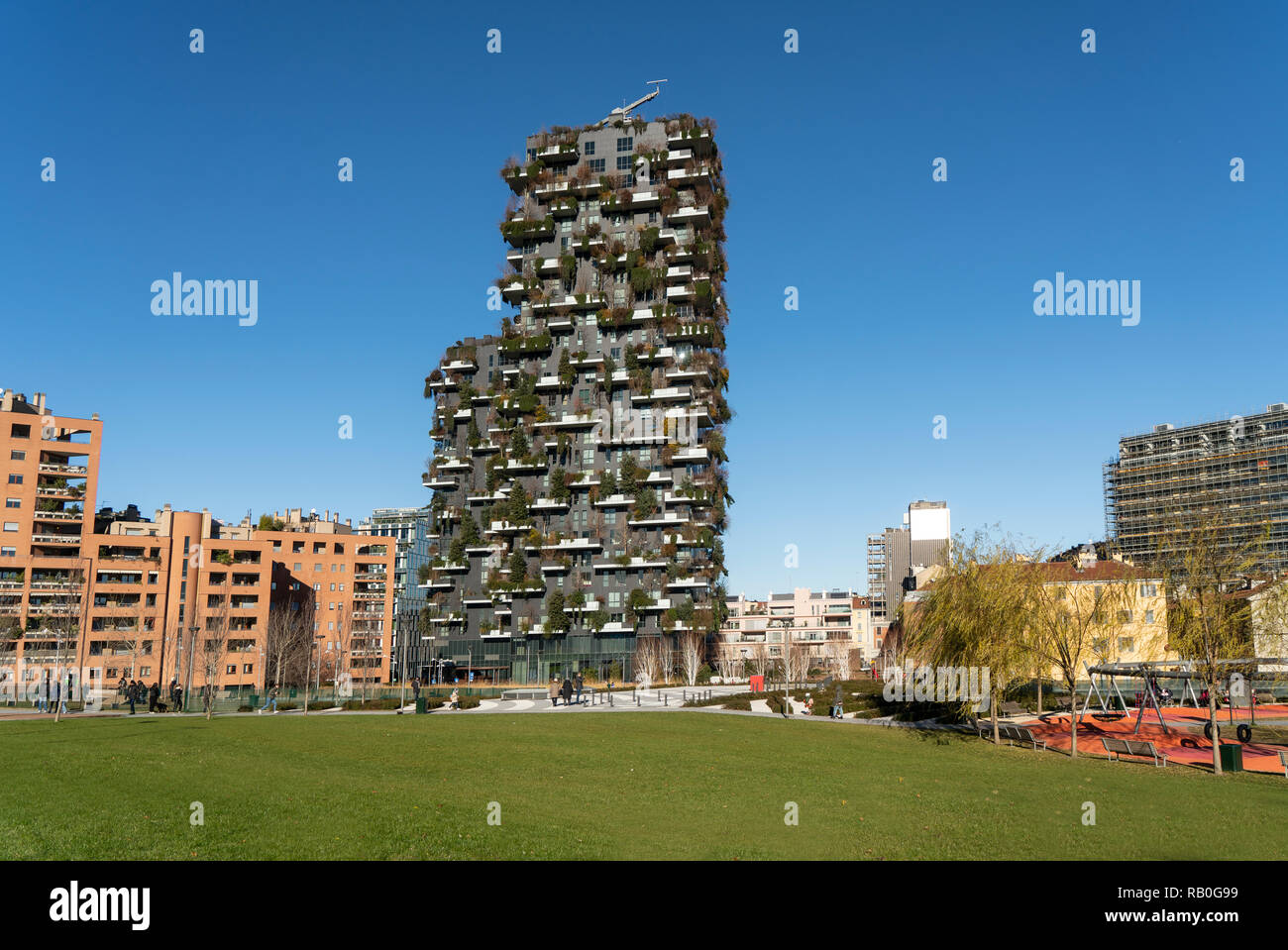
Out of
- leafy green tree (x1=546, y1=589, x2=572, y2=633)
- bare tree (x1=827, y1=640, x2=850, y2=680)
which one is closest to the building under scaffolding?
bare tree (x1=827, y1=640, x2=850, y2=680)

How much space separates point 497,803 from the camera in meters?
18.5

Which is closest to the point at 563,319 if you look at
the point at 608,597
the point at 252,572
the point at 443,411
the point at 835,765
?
the point at 443,411

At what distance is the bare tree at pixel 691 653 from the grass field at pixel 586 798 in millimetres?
56062

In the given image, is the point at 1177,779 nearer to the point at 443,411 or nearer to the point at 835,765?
the point at 835,765

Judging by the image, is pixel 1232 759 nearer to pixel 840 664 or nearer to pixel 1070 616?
pixel 1070 616

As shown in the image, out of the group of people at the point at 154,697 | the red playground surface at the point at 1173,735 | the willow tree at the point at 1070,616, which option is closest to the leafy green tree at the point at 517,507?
the group of people at the point at 154,697

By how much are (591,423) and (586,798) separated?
8702 cm

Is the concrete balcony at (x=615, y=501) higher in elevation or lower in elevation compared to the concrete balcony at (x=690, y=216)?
lower

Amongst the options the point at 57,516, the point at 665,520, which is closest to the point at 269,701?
the point at 665,520

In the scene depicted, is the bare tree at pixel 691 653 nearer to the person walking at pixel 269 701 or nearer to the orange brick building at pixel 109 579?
the orange brick building at pixel 109 579

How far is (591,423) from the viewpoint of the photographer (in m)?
107

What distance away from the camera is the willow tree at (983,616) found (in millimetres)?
36531

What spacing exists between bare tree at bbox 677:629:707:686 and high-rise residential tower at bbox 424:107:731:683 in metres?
0.59
